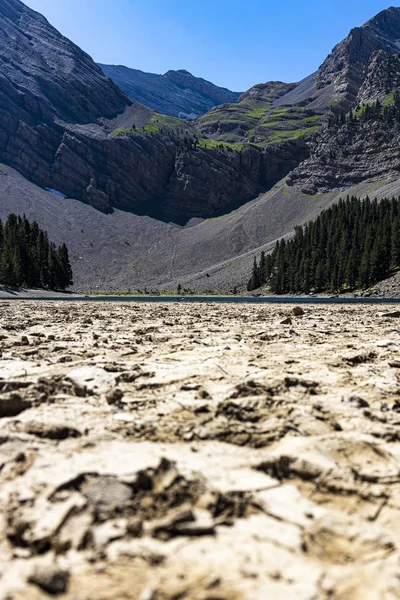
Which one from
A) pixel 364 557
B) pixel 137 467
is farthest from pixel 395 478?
pixel 137 467

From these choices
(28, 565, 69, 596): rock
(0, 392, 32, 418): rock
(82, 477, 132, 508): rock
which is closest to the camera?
(28, 565, 69, 596): rock

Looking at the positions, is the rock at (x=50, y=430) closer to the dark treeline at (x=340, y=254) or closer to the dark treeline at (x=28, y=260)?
the dark treeline at (x=28, y=260)

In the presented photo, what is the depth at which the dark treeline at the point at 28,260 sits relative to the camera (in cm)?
8881

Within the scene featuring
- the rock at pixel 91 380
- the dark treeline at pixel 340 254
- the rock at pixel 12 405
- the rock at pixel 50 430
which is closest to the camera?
the rock at pixel 50 430

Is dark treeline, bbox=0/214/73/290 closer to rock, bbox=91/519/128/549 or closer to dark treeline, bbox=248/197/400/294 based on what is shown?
dark treeline, bbox=248/197/400/294

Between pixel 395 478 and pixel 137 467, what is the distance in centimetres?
229

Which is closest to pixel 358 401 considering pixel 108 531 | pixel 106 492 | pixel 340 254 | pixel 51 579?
pixel 106 492

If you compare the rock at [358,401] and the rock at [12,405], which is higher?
the rock at [358,401]

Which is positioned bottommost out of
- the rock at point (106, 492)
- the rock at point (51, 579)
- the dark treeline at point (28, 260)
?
the rock at point (51, 579)

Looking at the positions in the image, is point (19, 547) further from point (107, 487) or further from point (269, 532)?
point (269, 532)

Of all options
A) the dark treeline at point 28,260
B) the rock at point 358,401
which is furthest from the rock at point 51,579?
the dark treeline at point 28,260

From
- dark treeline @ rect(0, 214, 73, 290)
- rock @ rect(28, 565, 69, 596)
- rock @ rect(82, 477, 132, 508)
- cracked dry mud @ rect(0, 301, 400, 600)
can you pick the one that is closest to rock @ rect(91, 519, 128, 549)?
cracked dry mud @ rect(0, 301, 400, 600)

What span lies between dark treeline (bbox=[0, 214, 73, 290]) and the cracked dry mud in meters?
89.7

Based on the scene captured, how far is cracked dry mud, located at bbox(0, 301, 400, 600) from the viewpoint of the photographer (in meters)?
2.24
